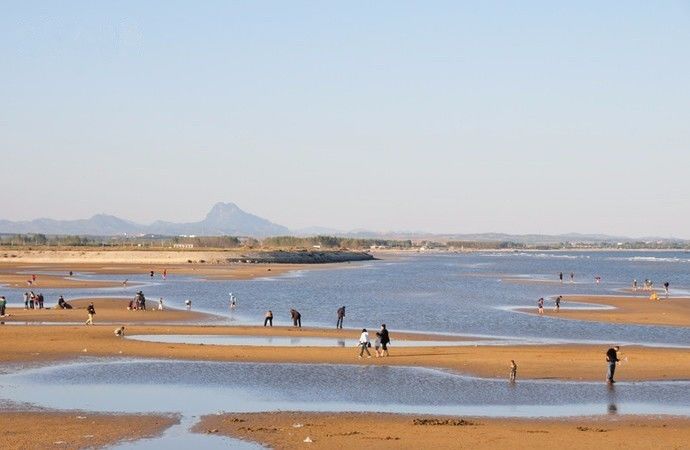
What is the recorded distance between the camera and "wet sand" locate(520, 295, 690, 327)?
194ft

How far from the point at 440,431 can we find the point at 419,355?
15.3 metres

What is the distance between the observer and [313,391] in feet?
98.9

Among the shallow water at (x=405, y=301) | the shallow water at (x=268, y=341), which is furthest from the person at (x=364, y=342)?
the shallow water at (x=405, y=301)

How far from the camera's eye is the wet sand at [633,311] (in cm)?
5905

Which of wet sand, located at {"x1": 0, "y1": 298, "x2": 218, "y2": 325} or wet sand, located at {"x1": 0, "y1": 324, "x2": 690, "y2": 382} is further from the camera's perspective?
wet sand, located at {"x1": 0, "y1": 298, "x2": 218, "y2": 325}

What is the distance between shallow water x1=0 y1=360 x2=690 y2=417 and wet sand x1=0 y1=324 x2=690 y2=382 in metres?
1.69

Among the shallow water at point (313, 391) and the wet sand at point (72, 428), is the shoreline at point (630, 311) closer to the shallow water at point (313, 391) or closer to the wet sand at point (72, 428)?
the shallow water at point (313, 391)

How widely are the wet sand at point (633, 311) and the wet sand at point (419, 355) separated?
16.2 meters

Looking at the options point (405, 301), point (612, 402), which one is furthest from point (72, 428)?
point (405, 301)

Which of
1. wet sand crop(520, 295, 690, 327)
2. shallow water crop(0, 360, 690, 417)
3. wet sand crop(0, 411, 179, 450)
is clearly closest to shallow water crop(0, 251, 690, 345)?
wet sand crop(520, 295, 690, 327)

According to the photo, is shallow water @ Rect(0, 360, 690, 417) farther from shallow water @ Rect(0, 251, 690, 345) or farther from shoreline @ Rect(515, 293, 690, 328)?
shoreline @ Rect(515, 293, 690, 328)

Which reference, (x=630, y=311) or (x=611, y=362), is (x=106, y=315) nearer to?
(x=611, y=362)

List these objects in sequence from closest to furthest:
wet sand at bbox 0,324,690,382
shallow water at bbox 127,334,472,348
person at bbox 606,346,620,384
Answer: person at bbox 606,346,620,384 → wet sand at bbox 0,324,690,382 → shallow water at bbox 127,334,472,348

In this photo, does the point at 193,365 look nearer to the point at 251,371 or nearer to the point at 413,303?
the point at 251,371
